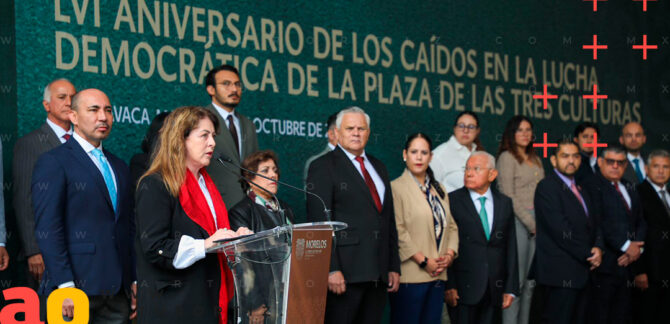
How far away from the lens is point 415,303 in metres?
5.22

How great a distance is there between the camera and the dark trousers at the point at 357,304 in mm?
4742

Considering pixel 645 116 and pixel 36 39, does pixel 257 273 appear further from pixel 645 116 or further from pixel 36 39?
pixel 645 116

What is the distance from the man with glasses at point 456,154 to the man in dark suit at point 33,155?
295cm

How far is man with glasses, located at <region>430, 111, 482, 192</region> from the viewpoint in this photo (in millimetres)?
6398

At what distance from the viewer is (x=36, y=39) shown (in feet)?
16.3

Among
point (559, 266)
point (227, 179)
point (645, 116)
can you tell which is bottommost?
point (559, 266)

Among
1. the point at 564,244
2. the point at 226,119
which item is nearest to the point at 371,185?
the point at 226,119

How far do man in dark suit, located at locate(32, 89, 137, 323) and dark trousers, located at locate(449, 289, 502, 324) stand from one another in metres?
2.32

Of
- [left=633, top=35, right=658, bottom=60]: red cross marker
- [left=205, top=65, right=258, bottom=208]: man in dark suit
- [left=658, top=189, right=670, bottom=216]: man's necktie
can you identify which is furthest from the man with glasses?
[left=633, top=35, right=658, bottom=60]: red cross marker

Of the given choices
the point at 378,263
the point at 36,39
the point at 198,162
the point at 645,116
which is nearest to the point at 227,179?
the point at 378,263

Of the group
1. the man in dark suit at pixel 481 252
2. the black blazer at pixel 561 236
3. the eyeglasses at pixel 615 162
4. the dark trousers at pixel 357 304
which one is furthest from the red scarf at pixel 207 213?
the eyeglasses at pixel 615 162

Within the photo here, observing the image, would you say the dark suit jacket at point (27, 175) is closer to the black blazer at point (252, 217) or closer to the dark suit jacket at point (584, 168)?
the black blazer at point (252, 217)

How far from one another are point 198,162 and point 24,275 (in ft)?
7.14

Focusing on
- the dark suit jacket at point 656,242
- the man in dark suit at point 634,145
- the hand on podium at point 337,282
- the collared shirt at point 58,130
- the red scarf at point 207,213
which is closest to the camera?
the red scarf at point 207,213
